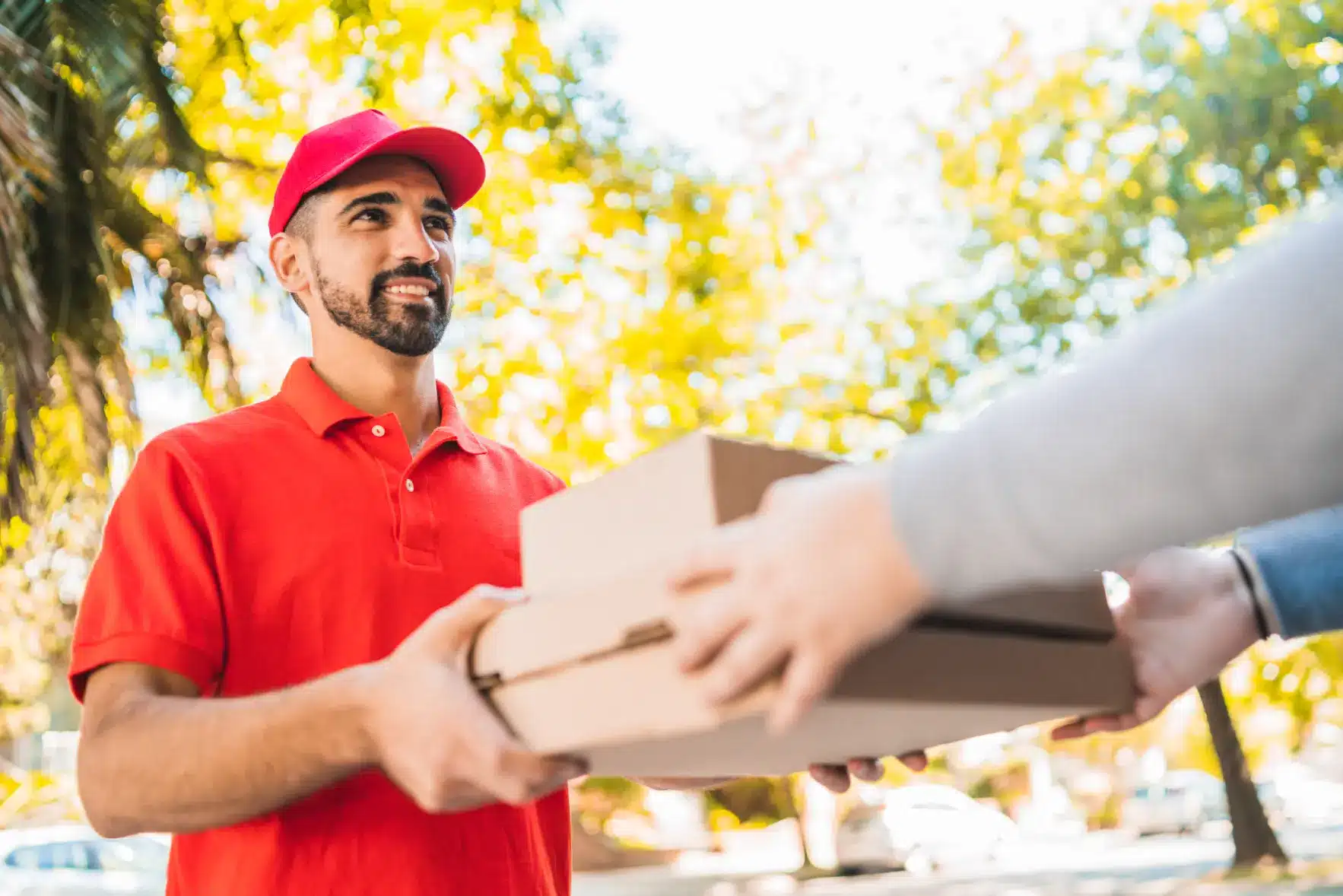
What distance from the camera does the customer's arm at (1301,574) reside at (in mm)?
1193

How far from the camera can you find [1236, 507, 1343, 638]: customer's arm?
119cm

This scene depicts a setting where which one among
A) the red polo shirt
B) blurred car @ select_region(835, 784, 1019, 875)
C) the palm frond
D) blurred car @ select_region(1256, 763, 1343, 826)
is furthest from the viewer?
blurred car @ select_region(1256, 763, 1343, 826)

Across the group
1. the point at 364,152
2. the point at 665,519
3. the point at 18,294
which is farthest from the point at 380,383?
the point at 18,294

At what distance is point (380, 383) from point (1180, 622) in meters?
1.15

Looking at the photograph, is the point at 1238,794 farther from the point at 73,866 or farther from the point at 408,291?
the point at 408,291

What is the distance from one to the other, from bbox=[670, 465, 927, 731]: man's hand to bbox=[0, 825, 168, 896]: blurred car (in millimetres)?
7973

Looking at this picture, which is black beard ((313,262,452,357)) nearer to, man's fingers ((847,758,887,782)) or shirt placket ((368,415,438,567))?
shirt placket ((368,415,438,567))

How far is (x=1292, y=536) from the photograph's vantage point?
1226 millimetres

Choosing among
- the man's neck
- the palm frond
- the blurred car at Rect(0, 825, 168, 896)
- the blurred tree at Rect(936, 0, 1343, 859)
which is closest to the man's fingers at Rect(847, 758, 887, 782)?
the man's neck

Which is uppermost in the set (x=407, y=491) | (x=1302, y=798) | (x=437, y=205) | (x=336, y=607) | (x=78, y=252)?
→ (x=78, y=252)

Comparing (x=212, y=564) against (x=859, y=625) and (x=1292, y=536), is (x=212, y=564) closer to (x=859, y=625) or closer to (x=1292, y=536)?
(x=859, y=625)

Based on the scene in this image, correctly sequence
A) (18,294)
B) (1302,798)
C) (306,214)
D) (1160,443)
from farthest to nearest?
(1302,798) < (18,294) < (306,214) < (1160,443)

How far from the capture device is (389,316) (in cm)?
180

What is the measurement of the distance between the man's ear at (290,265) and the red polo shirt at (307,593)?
13.1 inches
